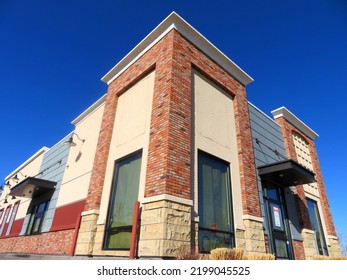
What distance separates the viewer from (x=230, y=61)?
11.1 m

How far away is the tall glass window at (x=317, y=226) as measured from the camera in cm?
1266

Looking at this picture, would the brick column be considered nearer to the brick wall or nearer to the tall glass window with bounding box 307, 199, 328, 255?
the brick wall

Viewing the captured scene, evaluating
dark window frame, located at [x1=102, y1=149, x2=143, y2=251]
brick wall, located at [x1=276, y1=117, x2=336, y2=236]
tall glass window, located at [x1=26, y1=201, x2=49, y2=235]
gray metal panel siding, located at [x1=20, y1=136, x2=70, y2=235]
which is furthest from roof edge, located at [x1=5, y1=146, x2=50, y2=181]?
brick wall, located at [x1=276, y1=117, x2=336, y2=236]

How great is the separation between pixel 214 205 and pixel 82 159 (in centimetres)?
765

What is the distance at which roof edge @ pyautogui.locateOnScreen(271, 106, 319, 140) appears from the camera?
14.7m

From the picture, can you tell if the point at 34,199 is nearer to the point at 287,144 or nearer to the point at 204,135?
the point at 204,135

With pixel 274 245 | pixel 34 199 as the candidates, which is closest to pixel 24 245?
pixel 34 199

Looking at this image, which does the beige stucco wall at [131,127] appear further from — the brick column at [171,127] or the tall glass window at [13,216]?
the tall glass window at [13,216]

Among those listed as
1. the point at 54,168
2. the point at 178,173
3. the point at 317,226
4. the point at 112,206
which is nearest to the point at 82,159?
the point at 54,168

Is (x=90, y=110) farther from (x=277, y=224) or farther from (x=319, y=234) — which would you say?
(x=319, y=234)

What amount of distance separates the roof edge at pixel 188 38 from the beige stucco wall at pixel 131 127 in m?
1.43

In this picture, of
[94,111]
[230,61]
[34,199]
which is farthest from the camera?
[34,199]

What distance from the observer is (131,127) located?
9.25 metres

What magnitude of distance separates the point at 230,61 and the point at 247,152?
4185mm
